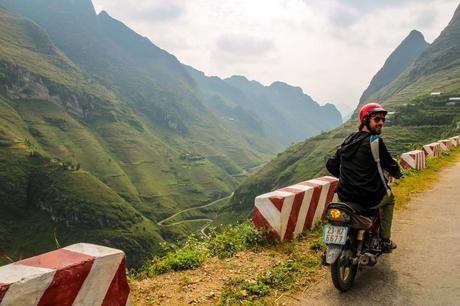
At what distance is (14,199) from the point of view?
149500 millimetres

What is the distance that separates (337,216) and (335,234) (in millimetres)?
273

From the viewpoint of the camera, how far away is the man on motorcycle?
6.44 meters

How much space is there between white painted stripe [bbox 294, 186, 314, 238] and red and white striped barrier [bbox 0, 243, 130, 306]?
4.72 metres

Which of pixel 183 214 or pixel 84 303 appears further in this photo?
pixel 183 214

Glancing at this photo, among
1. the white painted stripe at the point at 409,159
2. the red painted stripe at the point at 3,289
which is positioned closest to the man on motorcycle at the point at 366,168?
the red painted stripe at the point at 3,289

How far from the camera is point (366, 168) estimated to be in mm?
6457

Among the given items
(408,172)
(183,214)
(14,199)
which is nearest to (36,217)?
(14,199)

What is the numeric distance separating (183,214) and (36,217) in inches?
2641

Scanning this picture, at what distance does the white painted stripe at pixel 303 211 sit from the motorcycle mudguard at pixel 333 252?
279cm

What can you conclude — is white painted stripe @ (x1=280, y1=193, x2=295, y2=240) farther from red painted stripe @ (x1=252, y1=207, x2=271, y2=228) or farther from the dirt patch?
the dirt patch

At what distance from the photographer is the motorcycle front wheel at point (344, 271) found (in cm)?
593

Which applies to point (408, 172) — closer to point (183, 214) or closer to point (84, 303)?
point (84, 303)

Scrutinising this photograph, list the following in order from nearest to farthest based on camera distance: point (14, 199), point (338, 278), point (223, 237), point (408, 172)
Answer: point (338, 278) < point (223, 237) < point (408, 172) < point (14, 199)

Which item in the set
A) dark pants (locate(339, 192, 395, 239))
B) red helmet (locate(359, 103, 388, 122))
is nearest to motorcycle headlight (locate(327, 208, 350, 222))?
dark pants (locate(339, 192, 395, 239))
